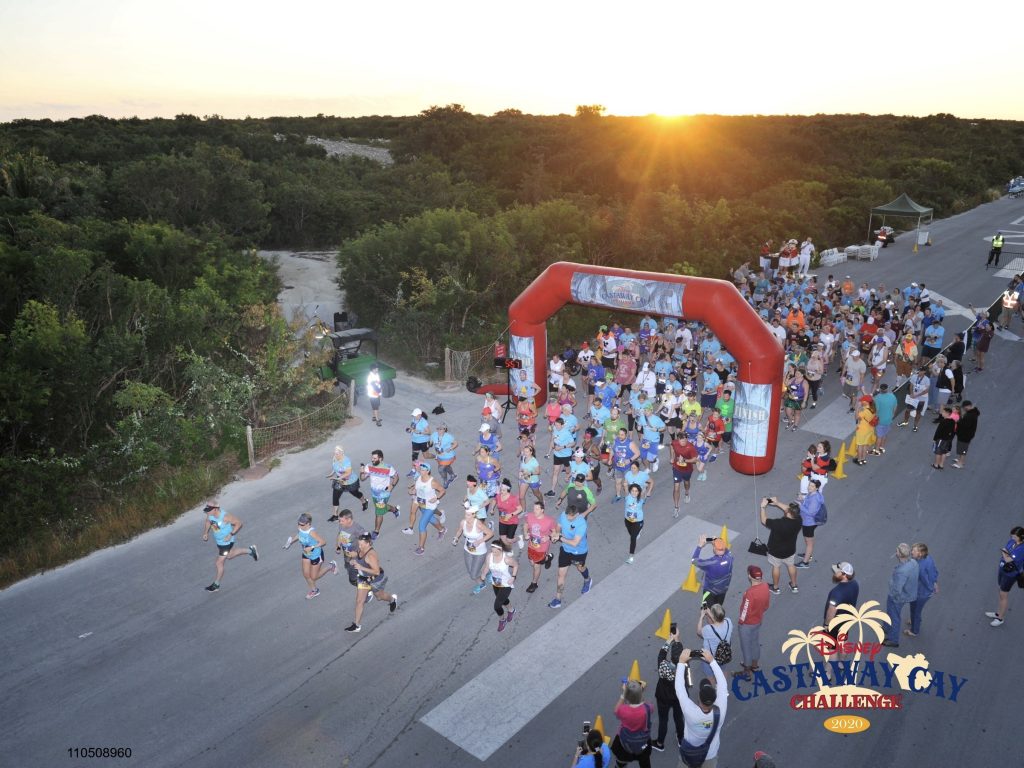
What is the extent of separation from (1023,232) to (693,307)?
3804cm

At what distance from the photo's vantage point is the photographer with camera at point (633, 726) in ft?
19.4

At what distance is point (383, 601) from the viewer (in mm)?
9273

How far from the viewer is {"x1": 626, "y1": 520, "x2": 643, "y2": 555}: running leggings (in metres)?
9.56

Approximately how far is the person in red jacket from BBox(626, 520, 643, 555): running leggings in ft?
7.68

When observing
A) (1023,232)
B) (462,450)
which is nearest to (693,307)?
(462,450)

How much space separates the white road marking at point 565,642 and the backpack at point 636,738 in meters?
1.54

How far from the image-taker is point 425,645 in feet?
27.7

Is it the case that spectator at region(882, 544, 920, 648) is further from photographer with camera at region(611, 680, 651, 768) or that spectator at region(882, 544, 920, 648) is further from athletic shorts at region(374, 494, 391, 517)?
athletic shorts at region(374, 494, 391, 517)

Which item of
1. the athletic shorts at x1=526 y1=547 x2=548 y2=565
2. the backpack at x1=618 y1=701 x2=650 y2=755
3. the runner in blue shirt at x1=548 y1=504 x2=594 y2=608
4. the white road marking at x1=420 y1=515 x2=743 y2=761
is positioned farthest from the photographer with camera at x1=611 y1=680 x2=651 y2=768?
the athletic shorts at x1=526 y1=547 x2=548 y2=565

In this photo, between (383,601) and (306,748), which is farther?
(383,601)

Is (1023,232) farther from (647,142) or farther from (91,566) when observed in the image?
(91,566)

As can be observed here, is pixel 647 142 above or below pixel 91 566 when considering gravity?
above

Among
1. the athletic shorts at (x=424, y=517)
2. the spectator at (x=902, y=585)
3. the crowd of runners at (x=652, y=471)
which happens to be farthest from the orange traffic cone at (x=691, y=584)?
the athletic shorts at (x=424, y=517)

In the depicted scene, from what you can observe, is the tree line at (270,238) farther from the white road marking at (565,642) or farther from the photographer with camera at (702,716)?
the photographer with camera at (702,716)
